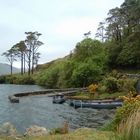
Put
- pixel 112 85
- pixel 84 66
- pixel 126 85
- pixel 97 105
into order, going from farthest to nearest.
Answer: pixel 84 66 < pixel 112 85 < pixel 126 85 < pixel 97 105

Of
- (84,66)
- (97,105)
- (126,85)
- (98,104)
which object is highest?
(84,66)

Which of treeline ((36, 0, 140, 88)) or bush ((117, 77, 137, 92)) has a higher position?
treeline ((36, 0, 140, 88))

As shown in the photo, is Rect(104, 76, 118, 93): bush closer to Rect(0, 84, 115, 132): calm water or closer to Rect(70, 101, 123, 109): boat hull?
Rect(70, 101, 123, 109): boat hull

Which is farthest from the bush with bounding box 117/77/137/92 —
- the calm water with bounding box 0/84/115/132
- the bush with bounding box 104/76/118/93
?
the calm water with bounding box 0/84/115/132

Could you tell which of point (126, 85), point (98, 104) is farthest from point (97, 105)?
point (126, 85)

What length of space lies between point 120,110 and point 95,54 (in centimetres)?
8355

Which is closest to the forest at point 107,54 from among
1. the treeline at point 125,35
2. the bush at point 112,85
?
the treeline at point 125,35

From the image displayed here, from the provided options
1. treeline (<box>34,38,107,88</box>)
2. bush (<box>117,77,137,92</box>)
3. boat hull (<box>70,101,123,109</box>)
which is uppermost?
treeline (<box>34,38,107,88</box>)

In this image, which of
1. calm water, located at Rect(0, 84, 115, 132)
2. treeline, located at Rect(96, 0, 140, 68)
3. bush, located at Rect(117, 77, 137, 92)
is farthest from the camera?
treeline, located at Rect(96, 0, 140, 68)

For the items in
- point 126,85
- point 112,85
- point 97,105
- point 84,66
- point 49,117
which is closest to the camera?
point 49,117

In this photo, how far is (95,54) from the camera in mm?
106438

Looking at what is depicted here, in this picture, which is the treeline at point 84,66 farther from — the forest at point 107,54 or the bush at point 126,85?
the bush at point 126,85

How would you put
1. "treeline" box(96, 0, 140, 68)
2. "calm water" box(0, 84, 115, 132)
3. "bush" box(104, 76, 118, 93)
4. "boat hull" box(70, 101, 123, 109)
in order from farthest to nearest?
"treeline" box(96, 0, 140, 68) → "bush" box(104, 76, 118, 93) → "boat hull" box(70, 101, 123, 109) → "calm water" box(0, 84, 115, 132)

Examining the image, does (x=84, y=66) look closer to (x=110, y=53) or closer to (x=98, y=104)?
(x=110, y=53)
